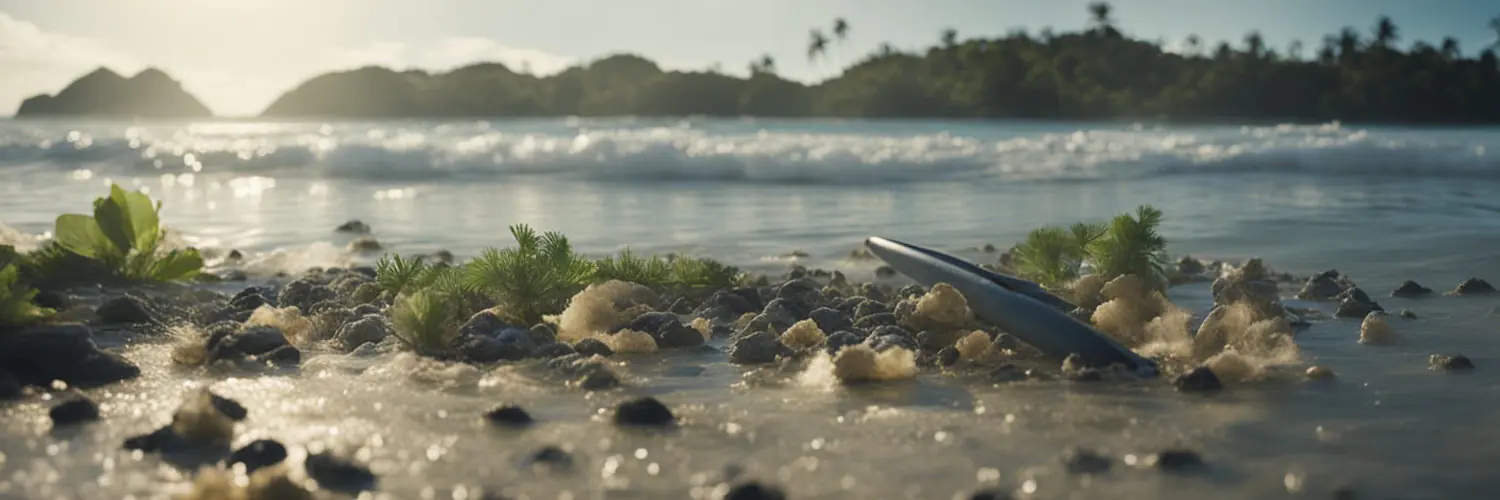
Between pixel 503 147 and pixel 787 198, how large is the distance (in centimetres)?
1202

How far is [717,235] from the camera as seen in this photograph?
11.6 metres

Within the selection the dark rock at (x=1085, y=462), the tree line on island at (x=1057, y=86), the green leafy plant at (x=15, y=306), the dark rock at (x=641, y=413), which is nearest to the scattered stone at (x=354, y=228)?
A: the green leafy plant at (x=15, y=306)

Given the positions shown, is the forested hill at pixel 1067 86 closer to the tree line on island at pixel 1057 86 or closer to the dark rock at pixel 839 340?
the tree line on island at pixel 1057 86

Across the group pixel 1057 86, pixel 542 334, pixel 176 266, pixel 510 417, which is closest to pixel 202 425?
pixel 510 417

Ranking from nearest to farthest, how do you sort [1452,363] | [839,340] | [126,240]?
[1452,363] < [839,340] < [126,240]

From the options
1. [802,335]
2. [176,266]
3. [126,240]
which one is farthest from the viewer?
[176,266]

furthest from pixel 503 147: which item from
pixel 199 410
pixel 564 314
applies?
pixel 199 410

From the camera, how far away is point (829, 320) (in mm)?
5754

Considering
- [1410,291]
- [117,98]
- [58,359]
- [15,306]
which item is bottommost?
[1410,291]

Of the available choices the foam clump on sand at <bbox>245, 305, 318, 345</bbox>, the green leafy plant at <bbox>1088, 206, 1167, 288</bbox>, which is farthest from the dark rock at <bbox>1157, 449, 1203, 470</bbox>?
the foam clump on sand at <bbox>245, 305, 318, 345</bbox>

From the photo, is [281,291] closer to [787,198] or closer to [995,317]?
[995,317]

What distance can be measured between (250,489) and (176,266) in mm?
4861

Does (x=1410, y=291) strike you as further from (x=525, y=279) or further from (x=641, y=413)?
(x=641, y=413)

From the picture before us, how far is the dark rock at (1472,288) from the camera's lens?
704 cm
